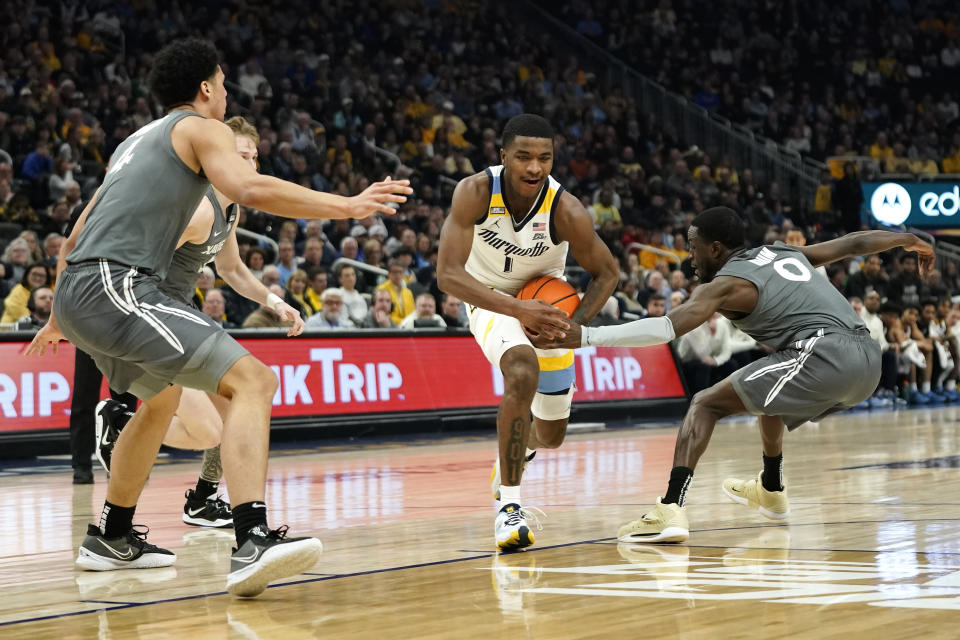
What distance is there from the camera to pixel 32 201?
47.3ft

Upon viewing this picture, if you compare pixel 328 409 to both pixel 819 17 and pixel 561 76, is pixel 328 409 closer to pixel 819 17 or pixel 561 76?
pixel 561 76

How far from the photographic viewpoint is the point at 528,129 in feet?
19.0

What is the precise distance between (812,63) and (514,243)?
2480 cm

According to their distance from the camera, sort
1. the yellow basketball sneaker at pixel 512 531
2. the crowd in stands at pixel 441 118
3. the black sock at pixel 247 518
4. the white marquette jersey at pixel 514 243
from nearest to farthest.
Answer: the black sock at pixel 247 518, the yellow basketball sneaker at pixel 512 531, the white marquette jersey at pixel 514 243, the crowd in stands at pixel 441 118

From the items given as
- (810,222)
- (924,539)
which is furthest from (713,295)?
(810,222)

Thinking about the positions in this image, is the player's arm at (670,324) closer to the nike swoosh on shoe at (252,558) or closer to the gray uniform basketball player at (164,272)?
the gray uniform basketball player at (164,272)

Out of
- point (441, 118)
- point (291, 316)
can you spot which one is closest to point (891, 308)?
point (441, 118)

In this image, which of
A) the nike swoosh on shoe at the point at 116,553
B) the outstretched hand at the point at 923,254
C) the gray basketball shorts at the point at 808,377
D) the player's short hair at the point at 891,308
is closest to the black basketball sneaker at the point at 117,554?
the nike swoosh on shoe at the point at 116,553

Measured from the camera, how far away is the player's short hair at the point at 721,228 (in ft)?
20.2

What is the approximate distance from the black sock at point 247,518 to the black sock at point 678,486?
6.56 feet

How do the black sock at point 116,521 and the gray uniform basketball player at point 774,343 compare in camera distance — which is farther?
the gray uniform basketball player at point 774,343

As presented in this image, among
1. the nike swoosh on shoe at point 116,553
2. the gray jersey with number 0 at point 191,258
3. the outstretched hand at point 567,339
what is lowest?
the nike swoosh on shoe at point 116,553

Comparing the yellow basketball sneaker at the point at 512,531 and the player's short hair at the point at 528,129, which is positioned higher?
the player's short hair at the point at 528,129

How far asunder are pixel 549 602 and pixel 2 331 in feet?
25.6
